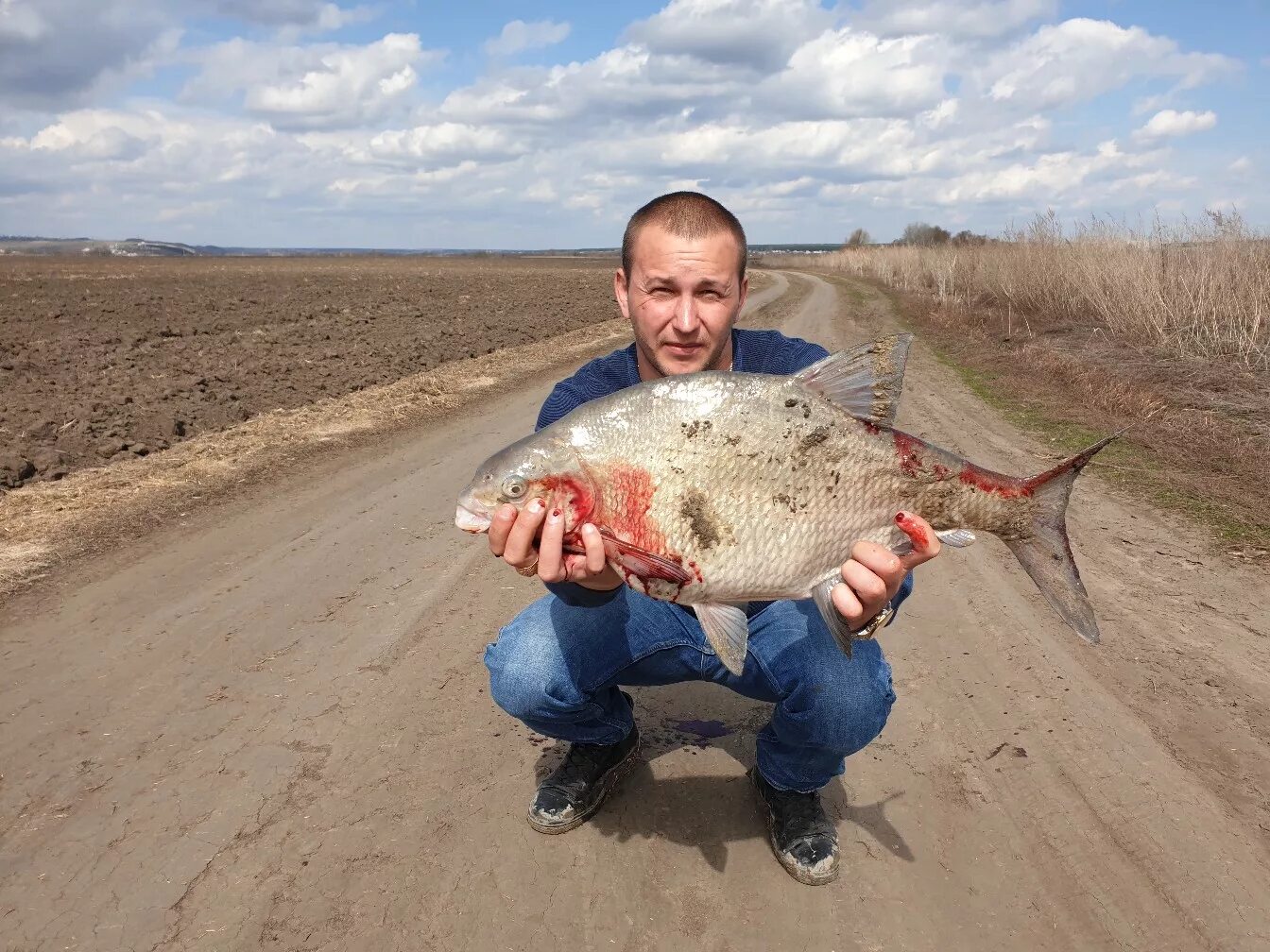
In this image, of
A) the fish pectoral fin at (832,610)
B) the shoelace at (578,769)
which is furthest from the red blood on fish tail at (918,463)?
the shoelace at (578,769)

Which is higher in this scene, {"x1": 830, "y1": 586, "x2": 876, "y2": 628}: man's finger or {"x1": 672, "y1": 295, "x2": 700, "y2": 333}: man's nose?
{"x1": 672, "y1": 295, "x2": 700, "y2": 333}: man's nose

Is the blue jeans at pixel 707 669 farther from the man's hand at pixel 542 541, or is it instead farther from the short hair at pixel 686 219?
the short hair at pixel 686 219

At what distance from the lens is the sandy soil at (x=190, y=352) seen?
942 centimetres

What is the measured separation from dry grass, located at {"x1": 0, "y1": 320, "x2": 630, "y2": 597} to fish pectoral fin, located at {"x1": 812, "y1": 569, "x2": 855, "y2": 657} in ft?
18.4

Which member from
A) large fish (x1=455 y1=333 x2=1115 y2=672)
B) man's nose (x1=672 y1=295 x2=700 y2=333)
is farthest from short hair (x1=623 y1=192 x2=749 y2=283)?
large fish (x1=455 y1=333 x2=1115 y2=672)

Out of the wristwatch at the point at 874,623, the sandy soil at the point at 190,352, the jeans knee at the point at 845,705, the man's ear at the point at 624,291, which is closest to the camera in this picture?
the wristwatch at the point at 874,623

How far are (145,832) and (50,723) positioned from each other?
4.03 ft

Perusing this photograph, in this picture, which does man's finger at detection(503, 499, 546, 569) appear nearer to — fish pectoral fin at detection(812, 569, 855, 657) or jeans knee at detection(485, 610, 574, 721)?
jeans knee at detection(485, 610, 574, 721)

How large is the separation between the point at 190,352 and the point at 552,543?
15.9 m

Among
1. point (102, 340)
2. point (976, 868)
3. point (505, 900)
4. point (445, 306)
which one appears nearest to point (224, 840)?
point (505, 900)

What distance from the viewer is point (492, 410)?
38.2 feet

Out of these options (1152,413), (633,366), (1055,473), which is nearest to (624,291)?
(633,366)

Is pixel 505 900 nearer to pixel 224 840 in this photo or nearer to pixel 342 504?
pixel 224 840

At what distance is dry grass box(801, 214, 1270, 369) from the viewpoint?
13953 millimetres
